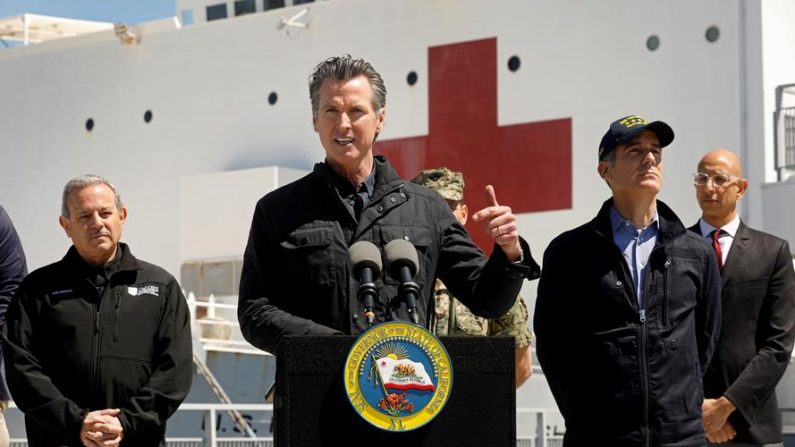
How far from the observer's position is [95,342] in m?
3.47

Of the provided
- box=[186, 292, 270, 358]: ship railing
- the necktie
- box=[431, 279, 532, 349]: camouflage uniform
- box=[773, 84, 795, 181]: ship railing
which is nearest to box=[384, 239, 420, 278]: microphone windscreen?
box=[431, 279, 532, 349]: camouflage uniform

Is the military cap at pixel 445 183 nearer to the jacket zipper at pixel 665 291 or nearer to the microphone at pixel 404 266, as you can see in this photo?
the jacket zipper at pixel 665 291

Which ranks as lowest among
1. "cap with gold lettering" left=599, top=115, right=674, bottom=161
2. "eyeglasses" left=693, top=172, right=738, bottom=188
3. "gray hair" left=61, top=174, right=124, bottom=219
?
"gray hair" left=61, top=174, right=124, bottom=219

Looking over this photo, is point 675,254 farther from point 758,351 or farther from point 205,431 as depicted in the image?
point 205,431

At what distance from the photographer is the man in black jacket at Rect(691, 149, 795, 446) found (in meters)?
3.84

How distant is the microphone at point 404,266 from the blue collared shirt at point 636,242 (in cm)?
82

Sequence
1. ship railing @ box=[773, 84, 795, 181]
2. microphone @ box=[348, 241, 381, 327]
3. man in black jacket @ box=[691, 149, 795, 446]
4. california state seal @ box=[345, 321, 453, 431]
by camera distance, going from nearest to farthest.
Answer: california state seal @ box=[345, 321, 453, 431], microphone @ box=[348, 241, 381, 327], man in black jacket @ box=[691, 149, 795, 446], ship railing @ box=[773, 84, 795, 181]

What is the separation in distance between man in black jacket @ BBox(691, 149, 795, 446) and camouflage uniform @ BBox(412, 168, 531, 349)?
56 centimetres

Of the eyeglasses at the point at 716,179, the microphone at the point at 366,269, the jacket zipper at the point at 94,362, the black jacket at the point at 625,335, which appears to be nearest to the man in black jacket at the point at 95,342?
the jacket zipper at the point at 94,362

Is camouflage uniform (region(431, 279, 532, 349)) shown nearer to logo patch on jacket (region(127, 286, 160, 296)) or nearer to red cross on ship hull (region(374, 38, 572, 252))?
logo patch on jacket (region(127, 286, 160, 296))

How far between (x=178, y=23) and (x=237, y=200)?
9.02 ft

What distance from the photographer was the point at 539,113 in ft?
42.8

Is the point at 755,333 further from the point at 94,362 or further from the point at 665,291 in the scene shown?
the point at 94,362

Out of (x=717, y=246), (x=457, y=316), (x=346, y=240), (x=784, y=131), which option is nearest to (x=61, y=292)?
(x=346, y=240)
